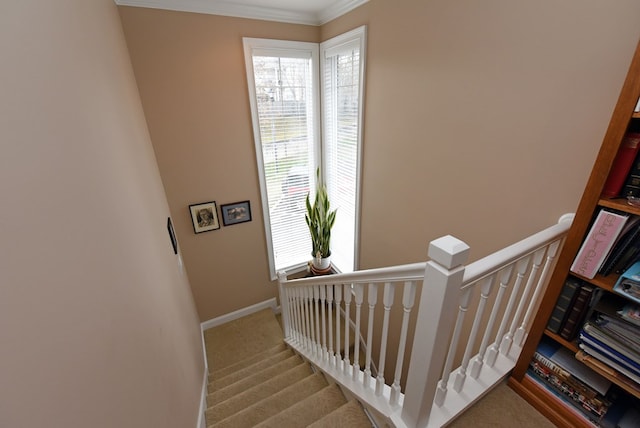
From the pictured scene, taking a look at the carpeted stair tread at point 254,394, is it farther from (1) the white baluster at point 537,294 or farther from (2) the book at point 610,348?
(2) the book at point 610,348

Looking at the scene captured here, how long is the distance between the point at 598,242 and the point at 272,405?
2.02m

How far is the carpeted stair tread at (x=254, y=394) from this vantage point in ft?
6.40

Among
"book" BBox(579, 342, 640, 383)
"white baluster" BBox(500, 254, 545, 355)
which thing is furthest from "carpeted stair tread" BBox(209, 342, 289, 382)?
"book" BBox(579, 342, 640, 383)

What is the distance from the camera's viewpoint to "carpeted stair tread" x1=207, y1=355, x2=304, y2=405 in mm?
2229

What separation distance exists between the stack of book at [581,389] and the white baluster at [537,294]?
11 cm

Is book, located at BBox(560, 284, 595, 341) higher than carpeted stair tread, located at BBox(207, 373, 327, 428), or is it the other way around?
book, located at BBox(560, 284, 595, 341)

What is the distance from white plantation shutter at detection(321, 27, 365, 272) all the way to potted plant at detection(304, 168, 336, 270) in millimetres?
153

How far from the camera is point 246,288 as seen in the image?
11.3 feet

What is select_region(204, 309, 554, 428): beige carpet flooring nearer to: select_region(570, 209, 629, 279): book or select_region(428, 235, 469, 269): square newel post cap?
select_region(570, 209, 629, 279): book

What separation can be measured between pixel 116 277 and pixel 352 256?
8.15 feet

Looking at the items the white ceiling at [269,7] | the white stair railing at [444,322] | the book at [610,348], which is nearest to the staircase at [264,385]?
the white stair railing at [444,322]

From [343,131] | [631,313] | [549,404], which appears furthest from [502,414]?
[343,131]

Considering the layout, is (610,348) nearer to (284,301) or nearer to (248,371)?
(284,301)

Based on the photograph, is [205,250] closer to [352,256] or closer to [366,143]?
[352,256]
